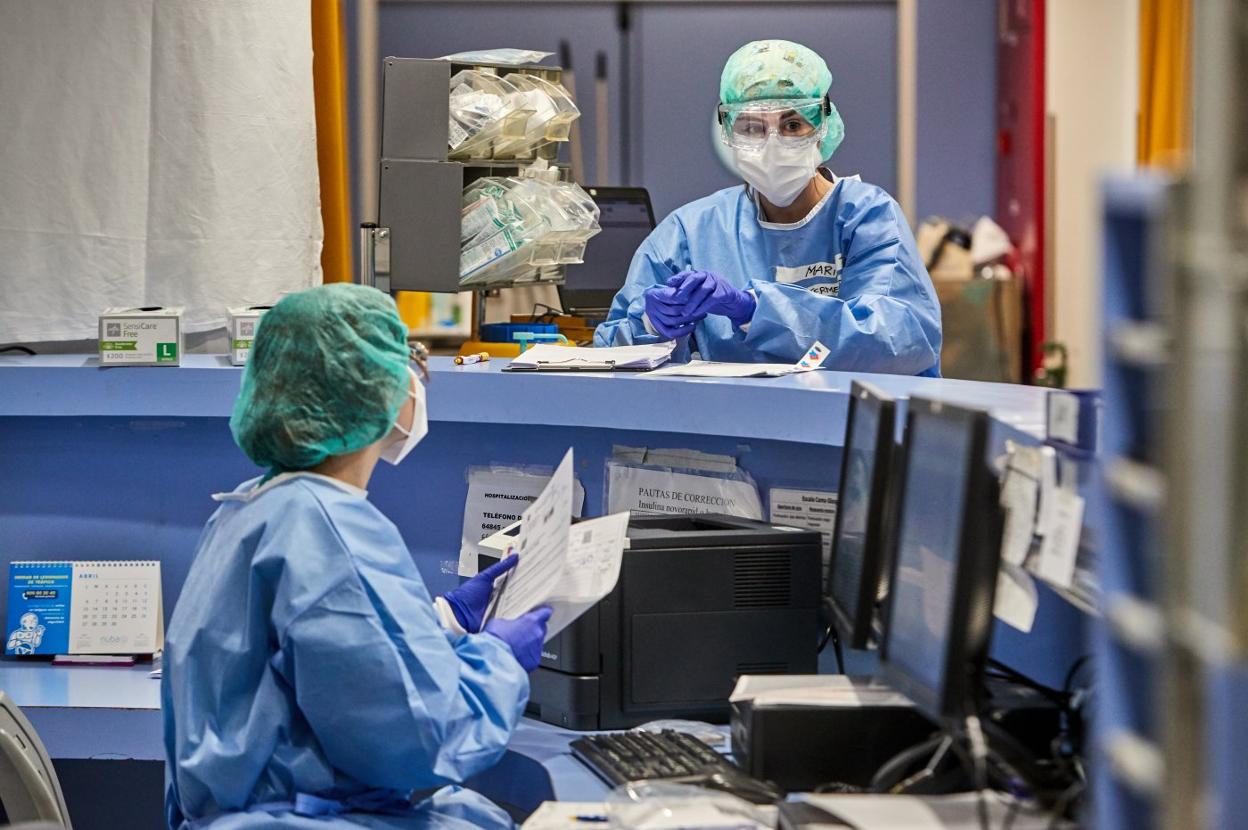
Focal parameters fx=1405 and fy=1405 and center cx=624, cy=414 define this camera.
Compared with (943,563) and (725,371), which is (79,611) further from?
(943,563)

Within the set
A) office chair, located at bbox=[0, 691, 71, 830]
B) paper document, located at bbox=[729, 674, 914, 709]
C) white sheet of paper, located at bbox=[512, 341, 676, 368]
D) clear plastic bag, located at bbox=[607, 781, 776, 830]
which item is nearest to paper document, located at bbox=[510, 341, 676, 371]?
white sheet of paper, located at bbox=[512, 341, 676, 368]

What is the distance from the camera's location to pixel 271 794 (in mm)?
1663

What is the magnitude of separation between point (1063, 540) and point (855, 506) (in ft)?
1.18

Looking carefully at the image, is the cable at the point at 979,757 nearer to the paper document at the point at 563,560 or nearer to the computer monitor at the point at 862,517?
the computer monitor at the point at 862,517

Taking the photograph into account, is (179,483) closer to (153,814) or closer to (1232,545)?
(153,814)

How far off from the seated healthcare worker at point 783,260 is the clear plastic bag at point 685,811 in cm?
107

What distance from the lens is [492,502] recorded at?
2479mm

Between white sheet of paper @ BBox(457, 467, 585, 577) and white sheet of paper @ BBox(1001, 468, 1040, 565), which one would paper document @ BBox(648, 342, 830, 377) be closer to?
white sheet of paper @ BBox(457, 467, 585, 577)

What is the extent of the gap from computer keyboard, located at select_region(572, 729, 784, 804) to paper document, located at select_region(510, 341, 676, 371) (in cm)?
68

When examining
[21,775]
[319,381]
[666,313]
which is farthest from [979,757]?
[666,313]

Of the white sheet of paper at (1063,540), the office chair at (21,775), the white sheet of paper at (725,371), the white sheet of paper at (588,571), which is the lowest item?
the office chair at (21,775)

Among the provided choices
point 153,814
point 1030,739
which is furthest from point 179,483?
point 1030,739


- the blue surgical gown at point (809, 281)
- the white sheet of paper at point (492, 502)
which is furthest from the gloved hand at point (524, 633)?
the blue surgical gown at point (809, 281)

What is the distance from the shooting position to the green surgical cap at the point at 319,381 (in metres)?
1.71
